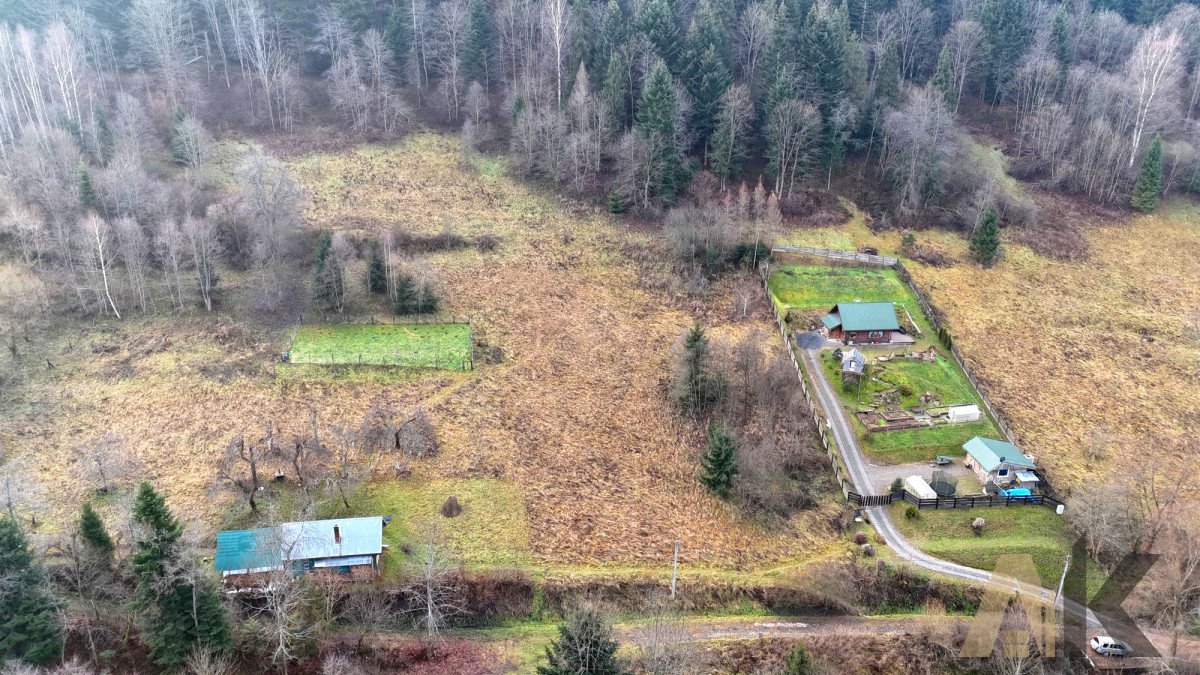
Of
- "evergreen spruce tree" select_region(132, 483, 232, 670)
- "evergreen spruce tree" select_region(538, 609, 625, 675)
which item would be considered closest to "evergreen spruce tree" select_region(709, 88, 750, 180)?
"evergreen spruce tree" select_region(538, 609, 625, 675)

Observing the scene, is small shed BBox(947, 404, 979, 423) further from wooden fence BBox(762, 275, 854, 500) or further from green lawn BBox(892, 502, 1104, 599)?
wooden fence BBox(762, 275, 854, 500)

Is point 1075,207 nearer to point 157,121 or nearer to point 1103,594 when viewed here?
point 1103,594

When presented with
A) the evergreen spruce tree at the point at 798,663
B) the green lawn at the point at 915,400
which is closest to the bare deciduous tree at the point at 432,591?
the evergreen spruce tree at the point at 798,663

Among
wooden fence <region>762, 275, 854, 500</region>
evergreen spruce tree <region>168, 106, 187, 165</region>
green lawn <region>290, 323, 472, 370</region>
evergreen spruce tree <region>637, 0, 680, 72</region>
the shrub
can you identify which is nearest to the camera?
wooden fence <region>762, 275, 854, 500</region>

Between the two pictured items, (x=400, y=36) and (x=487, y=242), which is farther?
(x=400, y=36)

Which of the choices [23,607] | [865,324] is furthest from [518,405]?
[23,607]

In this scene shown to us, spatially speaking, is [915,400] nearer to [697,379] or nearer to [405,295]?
[697,379]
